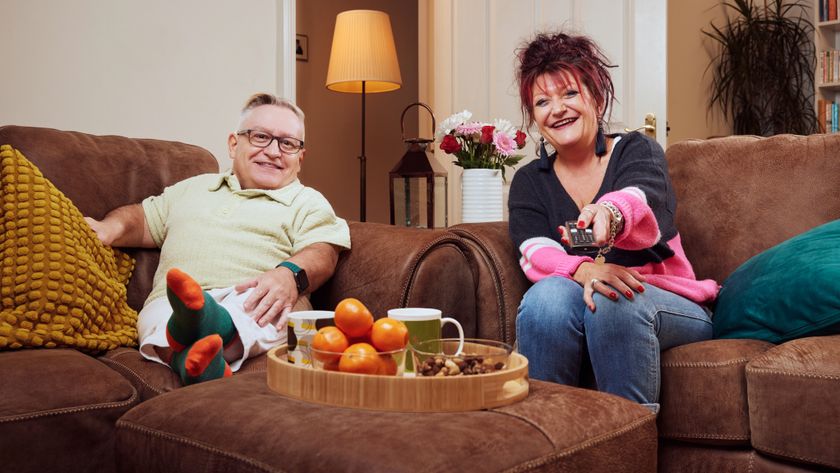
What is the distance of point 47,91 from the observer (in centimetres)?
235

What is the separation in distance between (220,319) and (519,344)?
0.63m

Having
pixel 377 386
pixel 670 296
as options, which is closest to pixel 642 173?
pixel 670 296

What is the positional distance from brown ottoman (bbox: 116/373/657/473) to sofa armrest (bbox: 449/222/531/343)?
1.98 feet

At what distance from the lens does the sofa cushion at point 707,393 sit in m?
1.45

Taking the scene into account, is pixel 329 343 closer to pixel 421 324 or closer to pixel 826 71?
pixel 421 324

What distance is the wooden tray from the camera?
1.03m

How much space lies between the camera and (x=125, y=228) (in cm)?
189

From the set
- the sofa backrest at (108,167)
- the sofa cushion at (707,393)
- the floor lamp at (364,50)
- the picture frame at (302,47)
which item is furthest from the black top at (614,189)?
the picture frame at (302,47)

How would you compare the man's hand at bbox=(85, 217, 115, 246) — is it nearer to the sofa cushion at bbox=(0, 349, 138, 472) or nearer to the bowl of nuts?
the sofa cushion at bbox=(0, 349, 138, 472)

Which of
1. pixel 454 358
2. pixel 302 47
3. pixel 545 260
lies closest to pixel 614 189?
pixel 545 260

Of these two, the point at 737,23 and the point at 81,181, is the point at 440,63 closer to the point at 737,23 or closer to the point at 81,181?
the point at 81,181

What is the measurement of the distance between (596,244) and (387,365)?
563 millimetres

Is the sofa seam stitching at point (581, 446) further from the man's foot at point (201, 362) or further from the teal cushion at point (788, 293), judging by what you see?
the man's foot at point (201, 362)

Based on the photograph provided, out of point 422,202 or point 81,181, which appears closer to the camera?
point 81,181
